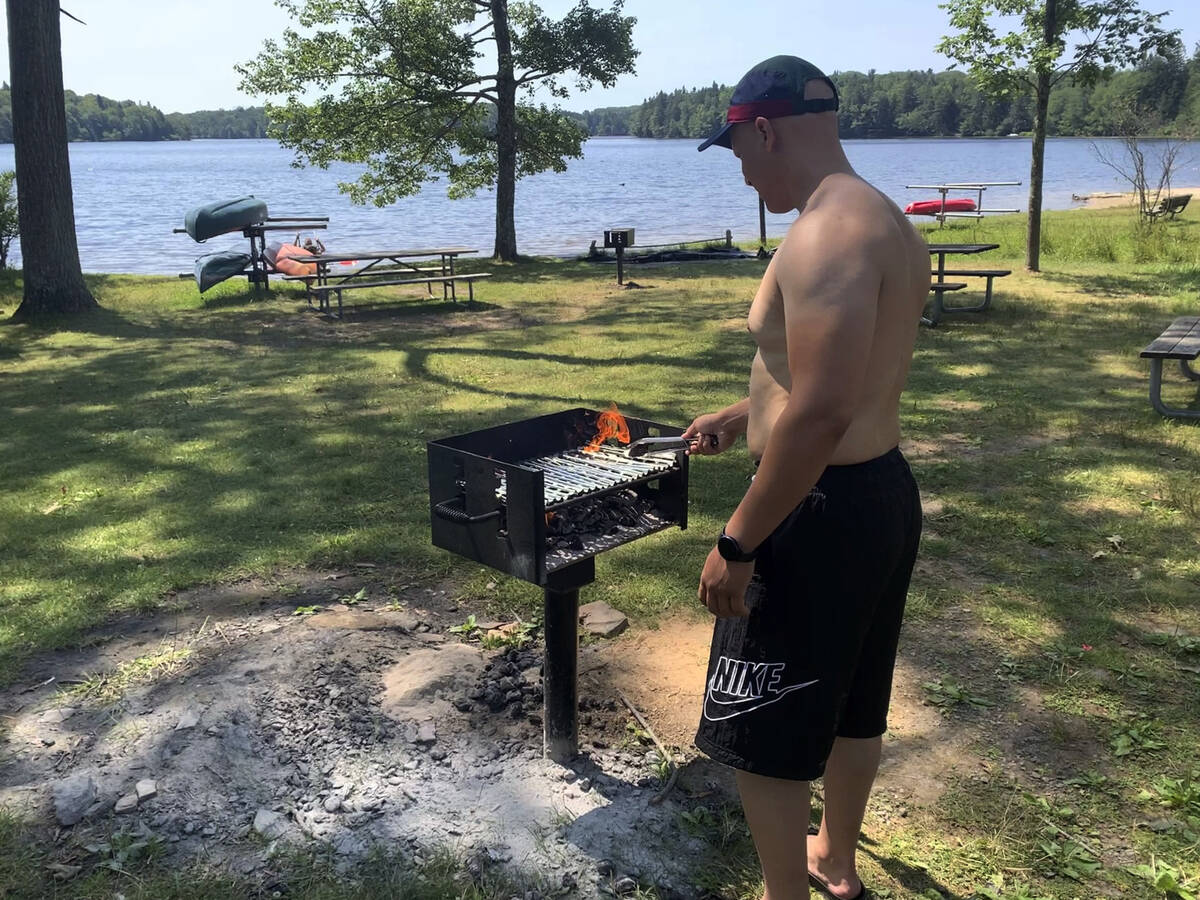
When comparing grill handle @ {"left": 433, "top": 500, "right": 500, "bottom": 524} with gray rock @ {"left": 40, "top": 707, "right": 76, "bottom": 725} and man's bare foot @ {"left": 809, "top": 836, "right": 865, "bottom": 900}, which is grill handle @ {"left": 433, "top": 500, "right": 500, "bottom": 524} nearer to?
man's bare foot @ {"left": 809, "top": 836, "right": 865, "bottom": 900}

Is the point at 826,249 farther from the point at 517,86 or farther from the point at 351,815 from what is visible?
the point at 517,86

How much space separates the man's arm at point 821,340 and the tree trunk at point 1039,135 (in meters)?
12.7

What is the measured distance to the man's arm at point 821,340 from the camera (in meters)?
1.83

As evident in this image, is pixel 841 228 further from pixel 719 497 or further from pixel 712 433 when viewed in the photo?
pixel 719 497

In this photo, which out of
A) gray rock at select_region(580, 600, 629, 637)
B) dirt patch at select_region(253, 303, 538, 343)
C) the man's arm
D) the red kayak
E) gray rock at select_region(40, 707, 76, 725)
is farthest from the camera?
the red kayak

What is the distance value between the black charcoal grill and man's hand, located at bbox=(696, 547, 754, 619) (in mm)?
595

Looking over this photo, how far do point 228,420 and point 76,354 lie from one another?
3.92 m

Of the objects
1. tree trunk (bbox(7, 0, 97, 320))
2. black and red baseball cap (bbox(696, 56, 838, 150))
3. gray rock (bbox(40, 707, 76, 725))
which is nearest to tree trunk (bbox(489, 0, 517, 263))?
tree trunk (bbox(7, 0, 97, 320))

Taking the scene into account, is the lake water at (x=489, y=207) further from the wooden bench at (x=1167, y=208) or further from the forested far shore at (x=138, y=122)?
the forested far shore at (x=138, y=122)

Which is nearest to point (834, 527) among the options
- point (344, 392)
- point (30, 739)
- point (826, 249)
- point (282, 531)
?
point (826, 249)

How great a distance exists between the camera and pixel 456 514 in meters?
2.77

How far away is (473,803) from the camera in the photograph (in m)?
2.91

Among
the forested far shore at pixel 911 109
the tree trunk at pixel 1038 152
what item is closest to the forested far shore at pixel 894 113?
the forested far shore at pixel 911 109

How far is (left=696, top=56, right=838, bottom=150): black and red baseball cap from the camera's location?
204 centimetres
